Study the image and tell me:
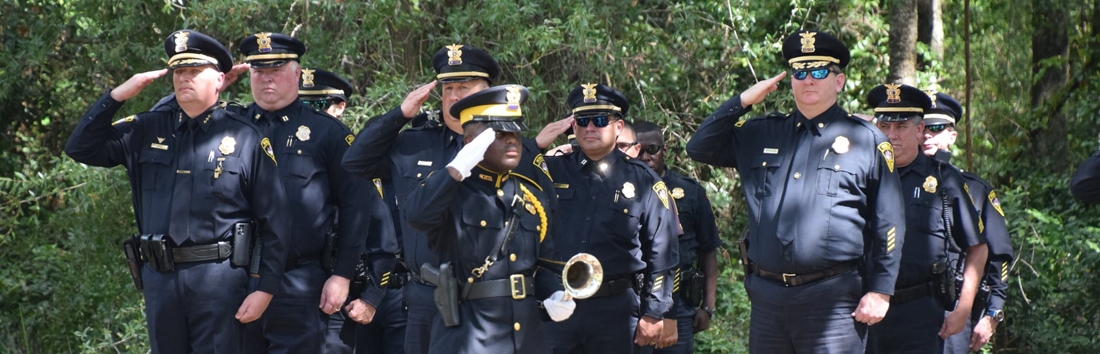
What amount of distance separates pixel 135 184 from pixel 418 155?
1.34 metres

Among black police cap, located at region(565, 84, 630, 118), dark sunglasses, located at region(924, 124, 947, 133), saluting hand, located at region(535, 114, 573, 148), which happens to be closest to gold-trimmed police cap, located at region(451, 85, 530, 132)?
saluting hand, located at region(535, 114, 573, 148)

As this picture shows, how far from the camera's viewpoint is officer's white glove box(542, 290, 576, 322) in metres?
5.54

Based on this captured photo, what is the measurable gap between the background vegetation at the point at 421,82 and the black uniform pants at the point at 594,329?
314 cm

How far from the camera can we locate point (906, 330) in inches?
286

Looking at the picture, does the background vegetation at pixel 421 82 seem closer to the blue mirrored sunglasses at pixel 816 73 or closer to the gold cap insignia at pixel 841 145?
the blue mirrored sunglasses at pixel 816 73

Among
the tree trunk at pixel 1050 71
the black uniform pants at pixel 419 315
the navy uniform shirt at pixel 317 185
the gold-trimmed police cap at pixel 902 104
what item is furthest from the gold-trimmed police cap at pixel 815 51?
the tree trunk at pixel 1050 71

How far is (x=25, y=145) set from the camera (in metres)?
12.3

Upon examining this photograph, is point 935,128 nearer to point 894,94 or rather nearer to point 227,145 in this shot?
point 894,94

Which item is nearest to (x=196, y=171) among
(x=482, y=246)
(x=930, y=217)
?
(x=482, y=246)

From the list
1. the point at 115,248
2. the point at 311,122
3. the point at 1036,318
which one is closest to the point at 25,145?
the point at 115,248

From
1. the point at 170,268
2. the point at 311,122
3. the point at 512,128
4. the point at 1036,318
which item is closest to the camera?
the point at 512,128

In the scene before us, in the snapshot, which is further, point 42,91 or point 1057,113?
point 1057,113

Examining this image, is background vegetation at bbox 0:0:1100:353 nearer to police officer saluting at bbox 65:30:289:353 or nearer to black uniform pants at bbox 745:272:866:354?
police officer saluting at bbox 65:30:289:353

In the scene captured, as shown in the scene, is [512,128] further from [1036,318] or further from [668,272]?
[1036,318]
